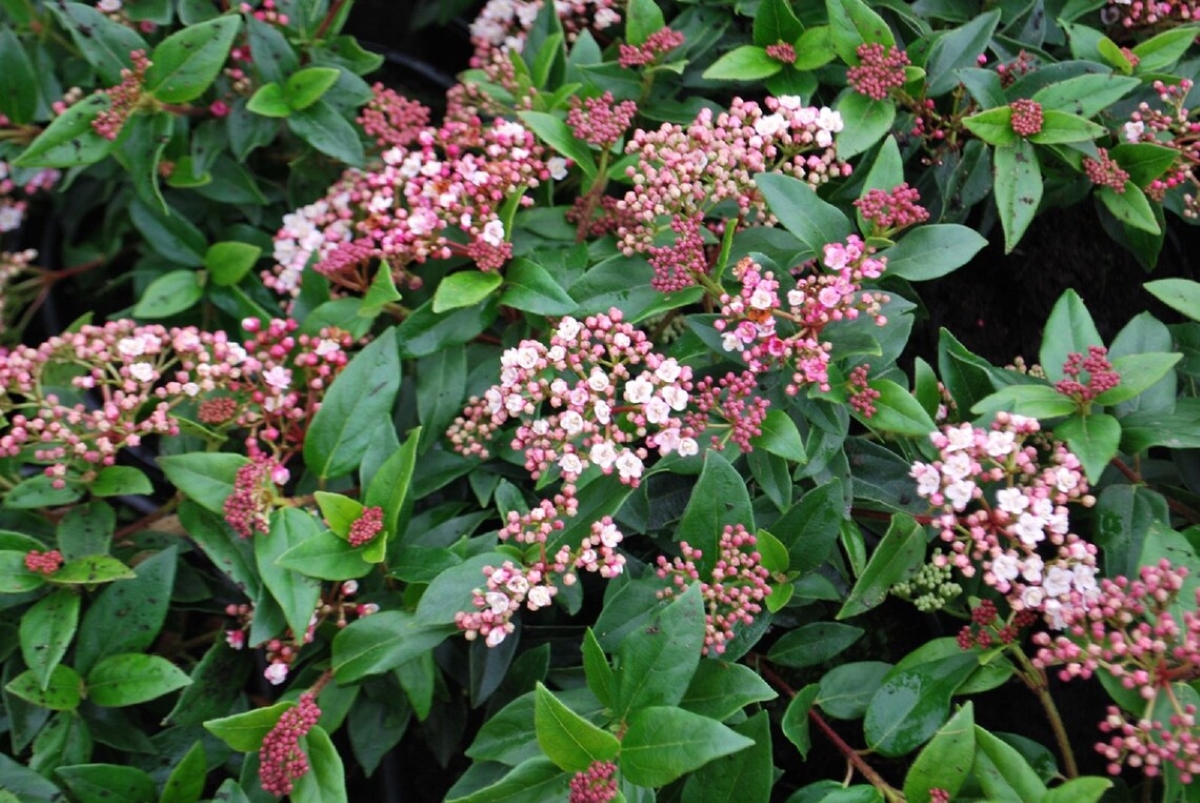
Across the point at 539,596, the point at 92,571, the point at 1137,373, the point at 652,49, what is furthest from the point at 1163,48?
the point at 92,571

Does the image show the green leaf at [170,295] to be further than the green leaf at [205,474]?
Yes

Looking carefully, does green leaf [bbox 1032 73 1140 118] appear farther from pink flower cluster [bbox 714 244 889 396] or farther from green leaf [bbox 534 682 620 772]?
green leaf [bbox 534 682 620 772]

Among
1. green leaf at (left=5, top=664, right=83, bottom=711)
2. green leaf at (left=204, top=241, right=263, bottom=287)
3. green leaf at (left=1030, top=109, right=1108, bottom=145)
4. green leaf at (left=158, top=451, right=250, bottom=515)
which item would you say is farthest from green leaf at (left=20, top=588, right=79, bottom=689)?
green leaf at (left=1030, top=109, right=1108, bottom=145)

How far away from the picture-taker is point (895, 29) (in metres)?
1.84

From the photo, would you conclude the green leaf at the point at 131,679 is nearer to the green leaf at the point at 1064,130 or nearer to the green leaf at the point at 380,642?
the green leaf at the point at 380,642

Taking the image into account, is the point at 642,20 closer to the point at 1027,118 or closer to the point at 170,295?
the point at 1027,118

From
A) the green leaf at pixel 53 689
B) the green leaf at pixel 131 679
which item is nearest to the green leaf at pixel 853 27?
the green leaf at pixel 131 679

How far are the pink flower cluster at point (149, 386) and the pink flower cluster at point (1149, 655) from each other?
1198 mm

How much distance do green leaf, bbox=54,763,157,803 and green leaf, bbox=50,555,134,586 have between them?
278mm

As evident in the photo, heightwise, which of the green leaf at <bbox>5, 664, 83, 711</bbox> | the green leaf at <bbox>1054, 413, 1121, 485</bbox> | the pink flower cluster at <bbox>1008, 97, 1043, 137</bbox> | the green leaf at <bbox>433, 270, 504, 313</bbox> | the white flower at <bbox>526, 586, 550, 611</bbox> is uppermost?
the pink flower cluster at <bbox>1008, 97, 1043, 137</bbox>

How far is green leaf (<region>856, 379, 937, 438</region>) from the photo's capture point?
1440 millimetres

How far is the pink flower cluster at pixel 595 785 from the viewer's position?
4.08 ft

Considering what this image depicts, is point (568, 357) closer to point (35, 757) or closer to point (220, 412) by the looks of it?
point (220, 412)

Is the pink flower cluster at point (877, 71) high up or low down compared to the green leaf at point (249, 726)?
up
